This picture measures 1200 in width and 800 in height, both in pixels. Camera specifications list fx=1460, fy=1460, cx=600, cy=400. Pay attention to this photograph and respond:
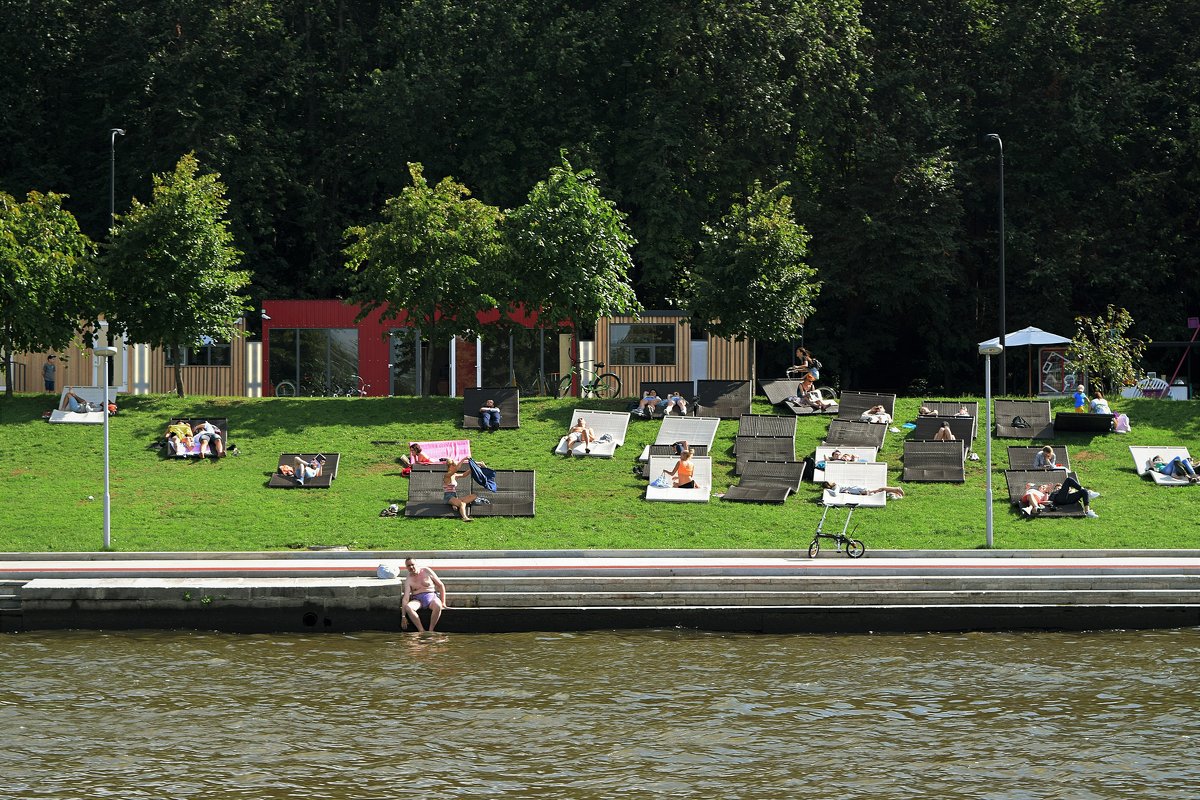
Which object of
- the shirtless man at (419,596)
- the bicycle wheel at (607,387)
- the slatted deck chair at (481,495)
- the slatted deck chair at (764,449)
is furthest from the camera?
the bicycle wheel at (607,387)

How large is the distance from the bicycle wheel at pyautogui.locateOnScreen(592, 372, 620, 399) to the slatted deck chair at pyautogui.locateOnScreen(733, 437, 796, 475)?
9.35 meters

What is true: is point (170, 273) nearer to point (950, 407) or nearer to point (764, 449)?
point (764, 449)

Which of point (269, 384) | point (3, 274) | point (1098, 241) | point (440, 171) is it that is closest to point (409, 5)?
point (440, 171)

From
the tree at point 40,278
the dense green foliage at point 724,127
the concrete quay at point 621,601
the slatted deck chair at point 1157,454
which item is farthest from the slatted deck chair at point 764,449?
the tree at point 40,278

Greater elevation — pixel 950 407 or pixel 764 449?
pixel 950 407

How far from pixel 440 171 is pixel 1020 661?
108 ft

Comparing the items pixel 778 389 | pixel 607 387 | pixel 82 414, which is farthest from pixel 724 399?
pixel 82 414

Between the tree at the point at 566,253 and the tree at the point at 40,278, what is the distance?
1012 cm

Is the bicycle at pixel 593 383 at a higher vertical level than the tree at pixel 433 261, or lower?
lower

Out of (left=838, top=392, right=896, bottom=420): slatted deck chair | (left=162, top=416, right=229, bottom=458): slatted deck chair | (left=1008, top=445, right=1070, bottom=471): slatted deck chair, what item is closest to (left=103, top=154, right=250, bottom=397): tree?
(left=162, top=416, right=229, bottom=458): slatted deck chair

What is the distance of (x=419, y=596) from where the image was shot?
19516 mm

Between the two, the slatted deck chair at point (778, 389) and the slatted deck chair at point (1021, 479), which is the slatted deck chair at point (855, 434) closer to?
the slatted deck chair at point (778, 389)

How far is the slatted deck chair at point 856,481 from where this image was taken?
26.2 m

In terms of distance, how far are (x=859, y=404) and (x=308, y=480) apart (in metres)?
12.5
